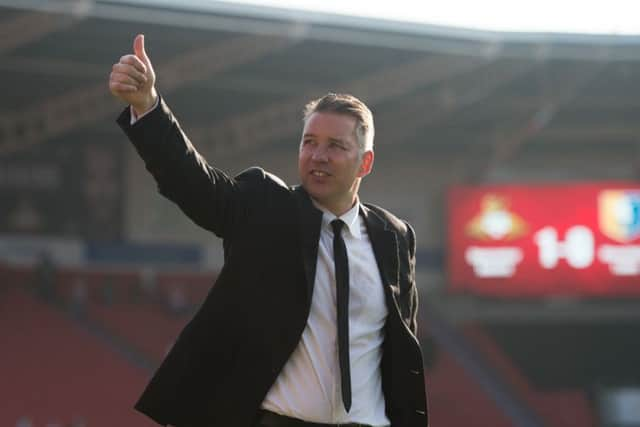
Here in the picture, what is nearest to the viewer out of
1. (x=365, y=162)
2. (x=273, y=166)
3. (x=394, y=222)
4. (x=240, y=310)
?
(x=240, y=310)

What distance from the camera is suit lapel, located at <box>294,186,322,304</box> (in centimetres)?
272

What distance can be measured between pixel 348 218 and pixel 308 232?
0.51 feet

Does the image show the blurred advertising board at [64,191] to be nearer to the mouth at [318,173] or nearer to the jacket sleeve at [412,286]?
the jacket sleeve at [412,286]

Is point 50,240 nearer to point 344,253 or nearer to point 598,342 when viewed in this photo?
point 598,342

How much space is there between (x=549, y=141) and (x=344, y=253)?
60.6ft

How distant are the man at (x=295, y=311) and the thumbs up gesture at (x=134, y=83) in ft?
0.11

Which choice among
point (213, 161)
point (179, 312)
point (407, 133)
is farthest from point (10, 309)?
point (407, 133)

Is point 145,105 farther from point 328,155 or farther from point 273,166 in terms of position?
point 273,166

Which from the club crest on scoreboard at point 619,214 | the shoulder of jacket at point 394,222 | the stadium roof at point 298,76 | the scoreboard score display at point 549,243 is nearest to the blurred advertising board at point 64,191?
the stadium roof at point 298,76

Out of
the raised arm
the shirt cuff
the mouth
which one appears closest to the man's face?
the mouth

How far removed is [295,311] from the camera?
2.69m

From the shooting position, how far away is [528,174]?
2064 cm

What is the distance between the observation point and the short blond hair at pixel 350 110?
2.80 metres

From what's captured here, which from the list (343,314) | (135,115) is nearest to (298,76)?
(343,314)
